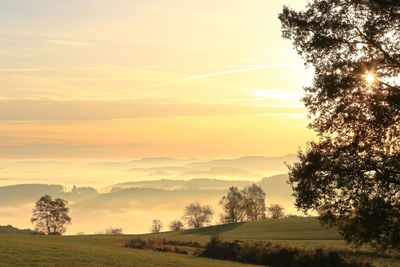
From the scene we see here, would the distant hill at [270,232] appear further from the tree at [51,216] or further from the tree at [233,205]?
the tree at [51,216]

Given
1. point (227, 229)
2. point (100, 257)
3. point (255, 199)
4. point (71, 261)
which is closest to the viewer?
point (71, 261)

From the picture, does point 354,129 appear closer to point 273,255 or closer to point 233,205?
point 273,255

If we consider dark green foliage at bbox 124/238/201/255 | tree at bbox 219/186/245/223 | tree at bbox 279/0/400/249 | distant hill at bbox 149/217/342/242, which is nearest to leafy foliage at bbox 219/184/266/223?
tree at bbox 219/186/245/223

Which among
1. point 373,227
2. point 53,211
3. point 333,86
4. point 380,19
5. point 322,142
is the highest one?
point 53,211

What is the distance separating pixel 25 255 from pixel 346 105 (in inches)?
1266

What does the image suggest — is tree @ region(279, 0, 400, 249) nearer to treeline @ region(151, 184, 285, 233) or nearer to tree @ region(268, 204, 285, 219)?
treeline @ region(151, 184, 285, 233)

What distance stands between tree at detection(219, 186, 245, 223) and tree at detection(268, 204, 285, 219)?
15.6m

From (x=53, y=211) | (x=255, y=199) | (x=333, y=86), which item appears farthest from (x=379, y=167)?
(x=255, y=199)

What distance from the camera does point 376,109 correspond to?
73.9 feet

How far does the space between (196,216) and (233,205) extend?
79.5ft

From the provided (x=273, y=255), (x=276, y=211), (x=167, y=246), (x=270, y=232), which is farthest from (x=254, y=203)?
(x=273, y=255)

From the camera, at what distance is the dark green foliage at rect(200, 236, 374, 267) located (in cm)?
5209

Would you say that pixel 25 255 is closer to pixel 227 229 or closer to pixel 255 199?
pixel 227 229

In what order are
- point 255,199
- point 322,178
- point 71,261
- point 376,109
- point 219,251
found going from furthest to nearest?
point 255,199 → point 219,251 → point 71,261 → point 322,178 → point 376,109
